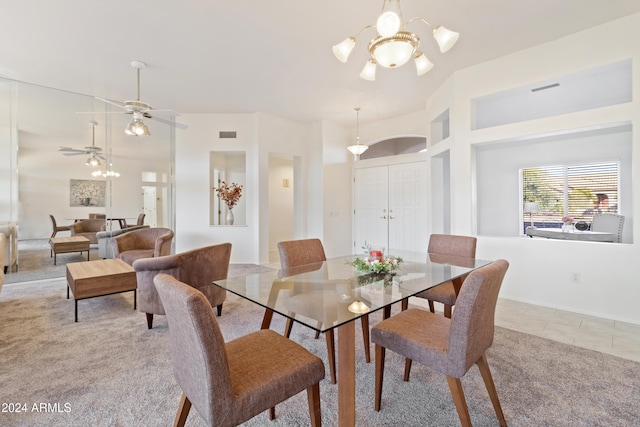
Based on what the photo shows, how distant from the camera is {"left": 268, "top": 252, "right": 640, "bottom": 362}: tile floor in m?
2.33

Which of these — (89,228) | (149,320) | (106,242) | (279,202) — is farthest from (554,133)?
(89,228)

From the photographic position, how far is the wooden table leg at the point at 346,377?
123cm

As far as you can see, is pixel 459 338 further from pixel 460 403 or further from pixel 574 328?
pixel 574 328

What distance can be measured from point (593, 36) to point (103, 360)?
543 cm

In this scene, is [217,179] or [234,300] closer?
[234,300]

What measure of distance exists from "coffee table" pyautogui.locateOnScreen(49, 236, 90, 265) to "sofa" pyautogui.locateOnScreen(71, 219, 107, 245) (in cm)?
18

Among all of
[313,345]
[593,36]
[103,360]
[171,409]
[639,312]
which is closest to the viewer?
[171,409]

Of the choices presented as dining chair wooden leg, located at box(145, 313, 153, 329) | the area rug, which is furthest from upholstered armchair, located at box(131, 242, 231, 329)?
the area rug

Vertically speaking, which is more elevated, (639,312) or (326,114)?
(326,114)

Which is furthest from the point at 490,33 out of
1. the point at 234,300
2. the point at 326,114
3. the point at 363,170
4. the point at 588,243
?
the point at 234,300

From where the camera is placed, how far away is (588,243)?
3035 mm

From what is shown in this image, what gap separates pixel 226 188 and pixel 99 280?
318cm

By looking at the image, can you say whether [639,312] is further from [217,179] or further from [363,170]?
[217,179]

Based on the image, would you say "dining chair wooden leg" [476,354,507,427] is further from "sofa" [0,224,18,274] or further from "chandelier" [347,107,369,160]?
"sofa" [0,224,18,274]
